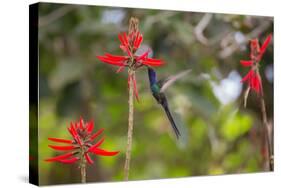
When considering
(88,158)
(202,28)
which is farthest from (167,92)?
(88,158)

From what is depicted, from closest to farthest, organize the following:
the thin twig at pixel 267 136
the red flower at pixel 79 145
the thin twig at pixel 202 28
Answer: the red flower at pixel 79 145, the thin twig at pixel 202 28, the thin twig at pixel 267 136

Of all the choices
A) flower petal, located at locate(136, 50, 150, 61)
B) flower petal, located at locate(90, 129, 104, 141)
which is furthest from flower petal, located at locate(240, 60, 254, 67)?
flower petal, located at locate(90, 129, 104, 141)

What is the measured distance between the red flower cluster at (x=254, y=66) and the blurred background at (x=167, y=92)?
4 centimetres

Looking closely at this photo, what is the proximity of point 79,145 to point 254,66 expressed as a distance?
1.34 meters

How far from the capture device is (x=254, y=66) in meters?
4.40

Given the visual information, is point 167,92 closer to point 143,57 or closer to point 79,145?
point 143,57

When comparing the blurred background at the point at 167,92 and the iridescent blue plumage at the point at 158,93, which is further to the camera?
the iridescent blue plumage at the point at 158,93

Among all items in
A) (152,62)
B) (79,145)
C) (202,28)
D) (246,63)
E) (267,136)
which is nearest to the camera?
(79,145)

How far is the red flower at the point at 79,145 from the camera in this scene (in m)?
3.73

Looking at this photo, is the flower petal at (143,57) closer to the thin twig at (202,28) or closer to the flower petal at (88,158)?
the thin twig at (202,28)

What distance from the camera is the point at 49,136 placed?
3.68 metres

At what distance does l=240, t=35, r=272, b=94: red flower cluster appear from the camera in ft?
14.4

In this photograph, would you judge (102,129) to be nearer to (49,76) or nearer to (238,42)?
(49,76)

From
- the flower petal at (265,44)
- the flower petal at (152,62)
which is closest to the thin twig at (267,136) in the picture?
the flower petal at (265,44)
